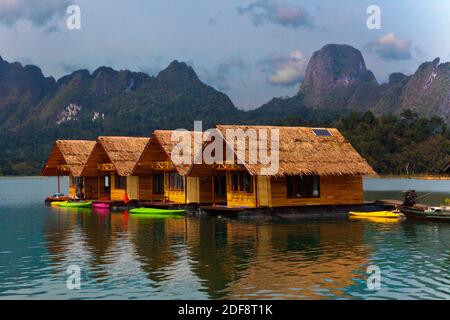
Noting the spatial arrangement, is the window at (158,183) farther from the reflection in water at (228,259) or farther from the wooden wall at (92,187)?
the reflection in water at (228,259)

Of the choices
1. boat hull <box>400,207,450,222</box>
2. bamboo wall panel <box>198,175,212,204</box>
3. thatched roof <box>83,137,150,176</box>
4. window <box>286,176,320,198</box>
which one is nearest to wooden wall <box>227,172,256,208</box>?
window <box>286,176,320,198</box>

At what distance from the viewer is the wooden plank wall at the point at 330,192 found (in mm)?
34969

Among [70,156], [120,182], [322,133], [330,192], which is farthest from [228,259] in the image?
[70,156]

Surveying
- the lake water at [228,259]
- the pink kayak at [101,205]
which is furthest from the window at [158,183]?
the lake water at [228,259]

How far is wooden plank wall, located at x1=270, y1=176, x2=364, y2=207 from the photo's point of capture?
35.0m

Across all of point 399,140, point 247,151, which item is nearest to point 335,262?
point 247,151

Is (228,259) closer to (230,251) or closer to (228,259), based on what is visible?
(228,259)

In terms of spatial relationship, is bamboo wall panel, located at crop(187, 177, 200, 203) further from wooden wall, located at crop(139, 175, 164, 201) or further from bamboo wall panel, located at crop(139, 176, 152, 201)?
bamboo wall panel, located at crop(139, 176, 152, 201)

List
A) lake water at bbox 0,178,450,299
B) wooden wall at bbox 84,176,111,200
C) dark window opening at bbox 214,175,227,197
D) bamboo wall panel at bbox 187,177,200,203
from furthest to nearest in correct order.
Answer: wooden wall at bbox 84,176,111,200 < dark window opening at bbox 214,175,227,197 < bamboo wall panel at bbox 187,177,200,203 < lake water at bbox 0,178,450,299

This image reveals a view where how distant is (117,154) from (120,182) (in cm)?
310

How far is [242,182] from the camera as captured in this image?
36406mm

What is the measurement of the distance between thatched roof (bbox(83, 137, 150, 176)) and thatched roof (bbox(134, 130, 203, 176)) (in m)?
1.60
